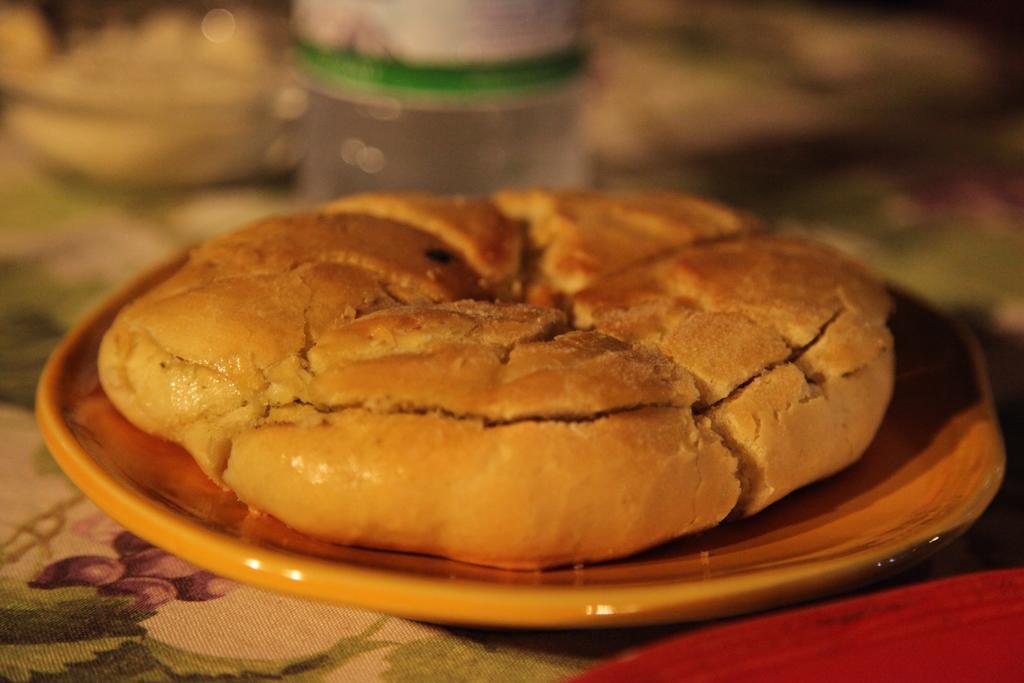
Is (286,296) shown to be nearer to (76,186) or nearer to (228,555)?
(228,555)

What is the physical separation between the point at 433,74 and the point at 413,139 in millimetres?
233

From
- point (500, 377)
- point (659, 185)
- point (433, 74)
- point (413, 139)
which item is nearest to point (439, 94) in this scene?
point (433, 74)

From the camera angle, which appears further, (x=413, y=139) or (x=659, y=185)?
(x=659, y=185)

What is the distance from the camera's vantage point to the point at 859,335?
2.59ft

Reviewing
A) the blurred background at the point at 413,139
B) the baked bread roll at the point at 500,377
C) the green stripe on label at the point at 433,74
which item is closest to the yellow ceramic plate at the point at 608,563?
the baked bread roll at the point at 500,377

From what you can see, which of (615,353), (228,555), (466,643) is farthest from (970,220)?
(228,555)

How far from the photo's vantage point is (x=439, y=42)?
131cm

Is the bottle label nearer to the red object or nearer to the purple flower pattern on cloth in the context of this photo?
the purple flower pattern on cloth

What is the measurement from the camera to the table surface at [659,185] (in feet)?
2.16

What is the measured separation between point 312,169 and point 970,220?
942 millimetres

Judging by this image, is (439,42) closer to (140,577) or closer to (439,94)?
(439,94)

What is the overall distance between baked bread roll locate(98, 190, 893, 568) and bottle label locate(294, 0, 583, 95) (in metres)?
0.48

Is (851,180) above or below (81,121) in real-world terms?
below

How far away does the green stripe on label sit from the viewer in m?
1.32
